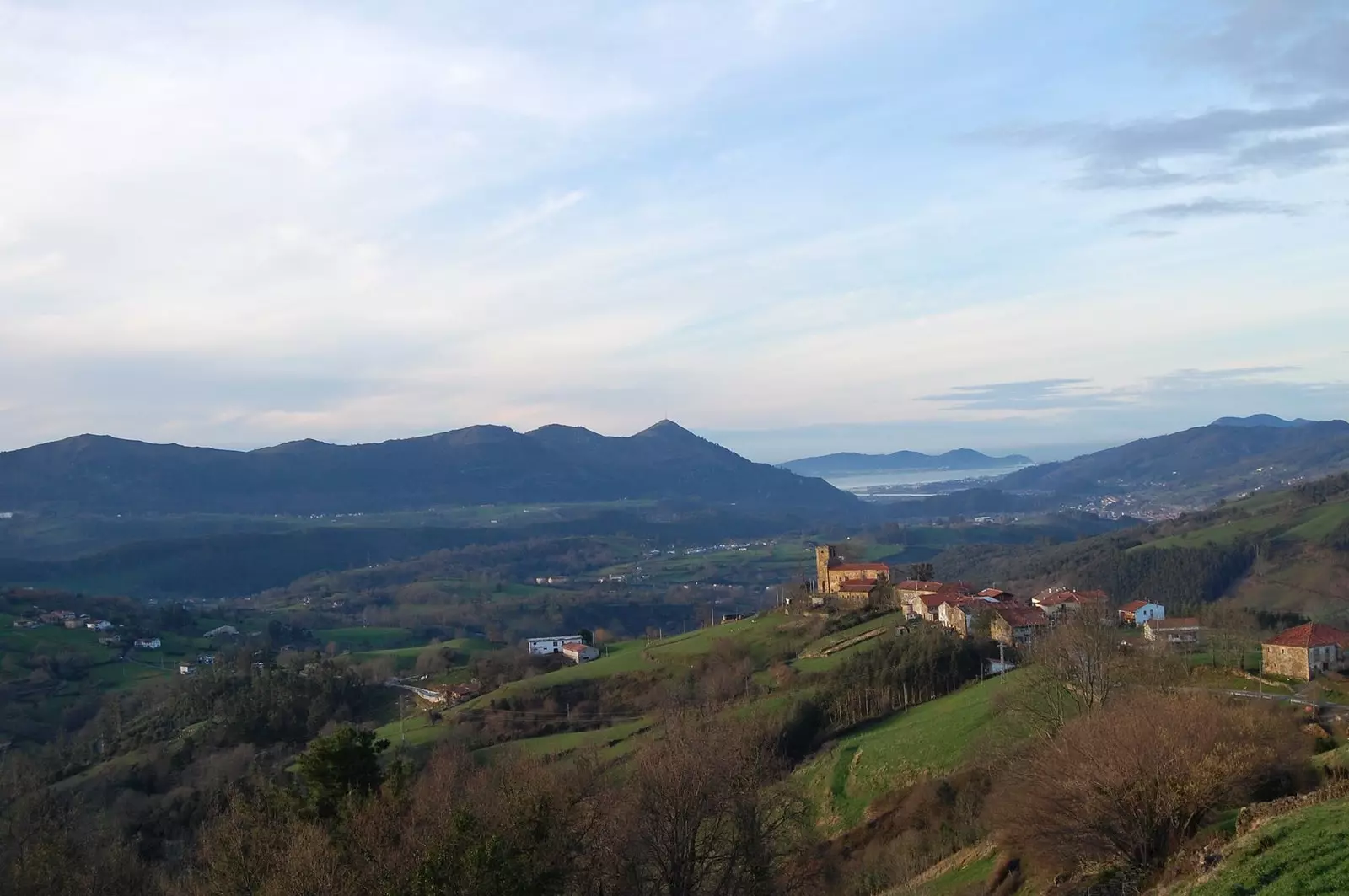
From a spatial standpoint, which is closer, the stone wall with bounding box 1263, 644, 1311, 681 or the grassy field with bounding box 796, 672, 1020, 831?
the grassy field with bounding box 796, 672, 1020, 831

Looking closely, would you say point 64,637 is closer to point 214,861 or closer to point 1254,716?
point 214,861

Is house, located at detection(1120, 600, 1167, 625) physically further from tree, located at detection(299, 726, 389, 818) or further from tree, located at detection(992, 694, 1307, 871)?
tree, located at detection(299, 726, 389, 818)

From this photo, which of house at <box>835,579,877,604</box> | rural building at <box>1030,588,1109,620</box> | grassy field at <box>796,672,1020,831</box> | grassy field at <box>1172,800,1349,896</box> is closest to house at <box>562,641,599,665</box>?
house at <box>835,579,877,604</box>

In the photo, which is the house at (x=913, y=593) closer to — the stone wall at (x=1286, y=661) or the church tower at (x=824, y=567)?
the church tower at (x=824, y=567)

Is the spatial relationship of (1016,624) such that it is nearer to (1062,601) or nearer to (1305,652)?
(1062,601)

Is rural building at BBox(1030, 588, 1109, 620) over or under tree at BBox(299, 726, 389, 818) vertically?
under

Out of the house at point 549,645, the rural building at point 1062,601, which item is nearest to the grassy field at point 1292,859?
the rural building at point 1062,601

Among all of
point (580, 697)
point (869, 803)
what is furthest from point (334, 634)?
point (869, 803)
